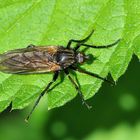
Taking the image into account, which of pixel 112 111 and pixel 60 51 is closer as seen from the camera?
pixel 60 51

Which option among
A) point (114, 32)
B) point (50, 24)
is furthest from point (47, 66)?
point (114, 32)

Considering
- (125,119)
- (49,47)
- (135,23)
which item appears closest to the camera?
(135,23)

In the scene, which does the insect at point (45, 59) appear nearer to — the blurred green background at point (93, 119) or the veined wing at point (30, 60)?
the veined wing at point (30, 60)

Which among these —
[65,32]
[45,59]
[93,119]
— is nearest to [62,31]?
[65,32]

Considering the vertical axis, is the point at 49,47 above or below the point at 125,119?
above

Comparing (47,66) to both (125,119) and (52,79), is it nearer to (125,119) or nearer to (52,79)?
(52,79)

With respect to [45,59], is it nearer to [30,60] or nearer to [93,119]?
[30,60]
